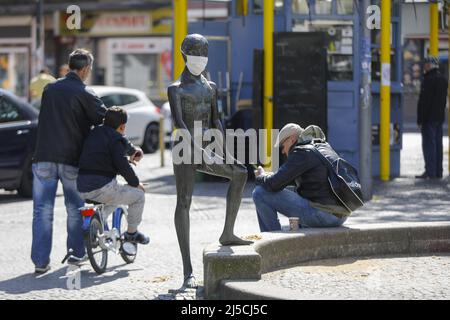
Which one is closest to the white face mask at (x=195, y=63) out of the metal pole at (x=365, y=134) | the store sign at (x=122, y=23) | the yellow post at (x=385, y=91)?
the metal pole at (x=365, y=134)

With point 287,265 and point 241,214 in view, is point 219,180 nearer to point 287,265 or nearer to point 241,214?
point 241,214

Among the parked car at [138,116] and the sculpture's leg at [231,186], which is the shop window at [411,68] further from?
the sculpture's leg at [231,186]

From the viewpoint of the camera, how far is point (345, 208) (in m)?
8.99

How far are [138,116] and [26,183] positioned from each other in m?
9.34

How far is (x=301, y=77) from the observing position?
16859mm

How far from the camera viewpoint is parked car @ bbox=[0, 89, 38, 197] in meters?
15.0

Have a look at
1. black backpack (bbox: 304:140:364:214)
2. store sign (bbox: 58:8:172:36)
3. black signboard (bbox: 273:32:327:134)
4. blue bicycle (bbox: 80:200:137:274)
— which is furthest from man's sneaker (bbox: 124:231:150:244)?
store sign (bbox: 58:8:172:36)

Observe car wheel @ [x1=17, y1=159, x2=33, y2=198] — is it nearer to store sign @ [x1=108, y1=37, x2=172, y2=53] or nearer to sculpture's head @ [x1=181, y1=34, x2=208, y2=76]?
sculpture's head @ [x1=181, y1=34, x2=208, y2=76]

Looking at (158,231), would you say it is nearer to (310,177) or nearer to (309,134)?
(309,134)

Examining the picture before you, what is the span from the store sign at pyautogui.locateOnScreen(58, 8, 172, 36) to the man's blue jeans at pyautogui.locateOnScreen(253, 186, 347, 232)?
28.6 m

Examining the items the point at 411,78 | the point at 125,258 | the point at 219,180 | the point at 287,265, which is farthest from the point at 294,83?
the point at 411,78

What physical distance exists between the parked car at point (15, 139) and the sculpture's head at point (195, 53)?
7.32m

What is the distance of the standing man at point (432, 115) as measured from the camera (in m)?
17.8

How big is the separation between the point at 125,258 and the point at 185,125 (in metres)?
2.41
